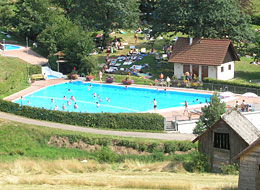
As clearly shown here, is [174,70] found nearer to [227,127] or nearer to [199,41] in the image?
[199,41]

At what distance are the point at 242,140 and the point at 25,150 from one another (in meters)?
17.0

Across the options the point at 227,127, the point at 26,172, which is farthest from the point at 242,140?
the point at 26,172

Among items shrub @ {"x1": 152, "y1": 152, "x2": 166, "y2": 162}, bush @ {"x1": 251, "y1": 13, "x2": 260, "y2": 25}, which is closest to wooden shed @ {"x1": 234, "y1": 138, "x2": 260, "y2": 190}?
shrub @ {"x1": 152, "y1": 152, "x2": 166, "y2": 162}

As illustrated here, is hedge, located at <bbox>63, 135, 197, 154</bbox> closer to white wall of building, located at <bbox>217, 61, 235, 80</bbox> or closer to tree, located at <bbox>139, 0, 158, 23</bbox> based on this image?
white wall of building, located at <bbox>217, 61, 235, 80</bbox>

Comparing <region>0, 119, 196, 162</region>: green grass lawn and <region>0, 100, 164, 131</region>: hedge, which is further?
<region>0, 100, 164, 131</region>: hedge

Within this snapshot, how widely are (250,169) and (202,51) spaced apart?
32.7 meters

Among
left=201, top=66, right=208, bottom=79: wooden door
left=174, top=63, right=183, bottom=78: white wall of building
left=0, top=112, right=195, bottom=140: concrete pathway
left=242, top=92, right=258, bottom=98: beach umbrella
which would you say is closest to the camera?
left=0, top=112, right=195, bottom=140: concrete pathway

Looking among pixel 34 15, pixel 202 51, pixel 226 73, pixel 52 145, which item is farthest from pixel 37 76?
pixel 52 145

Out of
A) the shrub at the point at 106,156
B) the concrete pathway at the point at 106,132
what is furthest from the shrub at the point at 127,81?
the shrub at the point at 106,156

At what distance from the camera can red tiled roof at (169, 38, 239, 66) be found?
55.9 metres

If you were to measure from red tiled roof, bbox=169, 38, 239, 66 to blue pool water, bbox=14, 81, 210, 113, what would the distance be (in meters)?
5.41

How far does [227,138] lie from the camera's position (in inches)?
1300

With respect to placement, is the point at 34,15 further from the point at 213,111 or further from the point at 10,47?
the point at 213,111

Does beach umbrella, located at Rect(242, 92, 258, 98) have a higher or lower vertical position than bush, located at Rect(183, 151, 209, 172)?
higher
